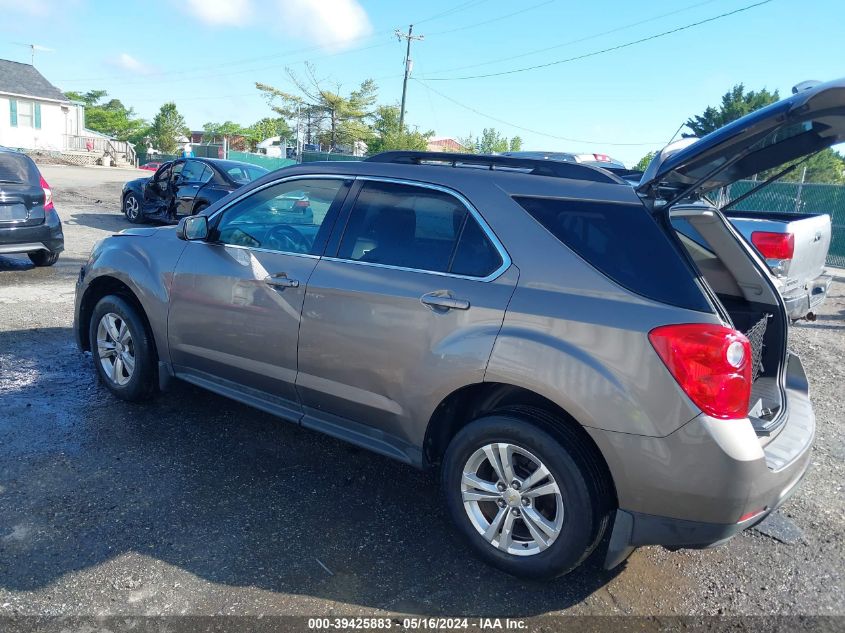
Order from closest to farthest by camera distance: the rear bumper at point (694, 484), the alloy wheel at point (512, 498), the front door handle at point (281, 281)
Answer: the rear bumper at point (694, 484) → the alloy wheel at point (512, 498) → the front door handle at point (281, 281)

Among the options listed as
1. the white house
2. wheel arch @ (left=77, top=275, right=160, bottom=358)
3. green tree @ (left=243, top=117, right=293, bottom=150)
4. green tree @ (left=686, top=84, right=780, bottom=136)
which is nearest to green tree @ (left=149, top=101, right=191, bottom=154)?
green tree @ (left=243, top=117, right=293, bottom=150)

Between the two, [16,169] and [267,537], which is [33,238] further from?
[267,537]

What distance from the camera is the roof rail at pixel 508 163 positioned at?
3.15 m

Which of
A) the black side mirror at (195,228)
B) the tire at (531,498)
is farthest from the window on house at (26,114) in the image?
the tire at (531,498)

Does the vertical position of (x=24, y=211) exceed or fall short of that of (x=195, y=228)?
it falls short

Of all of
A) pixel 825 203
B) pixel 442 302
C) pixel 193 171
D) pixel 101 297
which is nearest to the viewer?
pixel 442 302

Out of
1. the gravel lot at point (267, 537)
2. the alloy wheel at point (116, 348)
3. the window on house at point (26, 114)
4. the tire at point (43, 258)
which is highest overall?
the window on house at point (26, 114)

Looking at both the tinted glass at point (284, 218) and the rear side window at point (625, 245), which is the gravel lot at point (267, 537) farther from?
the rear side window at point (625, 245)

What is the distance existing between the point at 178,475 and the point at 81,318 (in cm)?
190

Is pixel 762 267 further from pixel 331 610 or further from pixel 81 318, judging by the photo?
pixel 81 318

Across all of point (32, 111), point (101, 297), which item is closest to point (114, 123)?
point (32, 111)

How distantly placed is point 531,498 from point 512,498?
0.29ft

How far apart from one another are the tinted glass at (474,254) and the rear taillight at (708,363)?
33.5 inches

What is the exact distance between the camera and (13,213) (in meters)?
8.48
